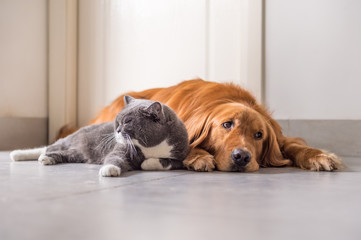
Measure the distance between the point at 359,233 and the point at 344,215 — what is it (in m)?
0.14

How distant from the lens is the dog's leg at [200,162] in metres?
1.72

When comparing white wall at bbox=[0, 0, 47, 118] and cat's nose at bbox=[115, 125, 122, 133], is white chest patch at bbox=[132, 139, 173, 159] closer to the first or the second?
cat's nose at bbox=[115, 125, 122, 133]

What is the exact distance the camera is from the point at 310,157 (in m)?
1.87

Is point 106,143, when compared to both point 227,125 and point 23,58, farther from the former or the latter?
point 23,58

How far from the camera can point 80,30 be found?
3.53 m

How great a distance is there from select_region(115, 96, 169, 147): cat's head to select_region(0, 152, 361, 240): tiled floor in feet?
0.52

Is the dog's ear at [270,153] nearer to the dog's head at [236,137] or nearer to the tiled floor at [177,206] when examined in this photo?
the dog's head at [236,137]

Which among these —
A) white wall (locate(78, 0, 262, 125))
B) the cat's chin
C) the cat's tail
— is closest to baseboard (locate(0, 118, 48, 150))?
white wall (locate(78, 0, 262, 125))

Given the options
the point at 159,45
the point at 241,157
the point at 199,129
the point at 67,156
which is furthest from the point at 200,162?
the point at 159,45

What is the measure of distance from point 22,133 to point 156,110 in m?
1.93

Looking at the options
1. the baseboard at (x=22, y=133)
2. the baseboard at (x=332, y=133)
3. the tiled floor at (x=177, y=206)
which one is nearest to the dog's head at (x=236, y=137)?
the tiled floor at (x=177, y=206)

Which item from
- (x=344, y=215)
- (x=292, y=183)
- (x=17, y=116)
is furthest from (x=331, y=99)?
(x=17, y=116)

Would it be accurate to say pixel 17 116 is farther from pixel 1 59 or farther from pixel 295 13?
pixel 295 13

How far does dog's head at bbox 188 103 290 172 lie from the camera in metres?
1.73
